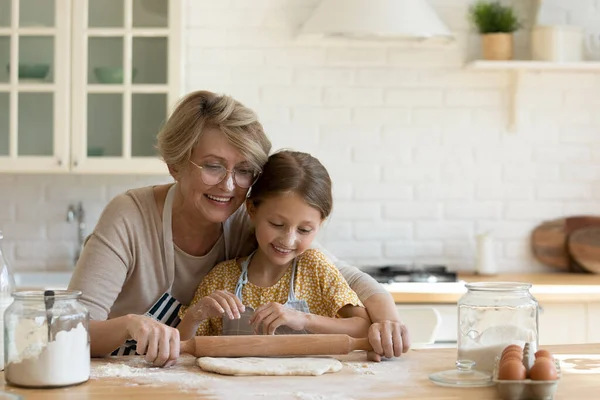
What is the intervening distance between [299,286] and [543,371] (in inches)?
38.9

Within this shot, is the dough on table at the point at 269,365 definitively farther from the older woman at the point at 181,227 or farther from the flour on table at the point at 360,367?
the older woman at the point at 181,227

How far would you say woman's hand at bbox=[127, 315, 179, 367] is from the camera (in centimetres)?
198

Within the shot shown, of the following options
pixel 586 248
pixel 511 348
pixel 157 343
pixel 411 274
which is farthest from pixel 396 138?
pixel 511 348

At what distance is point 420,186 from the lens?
183 inches

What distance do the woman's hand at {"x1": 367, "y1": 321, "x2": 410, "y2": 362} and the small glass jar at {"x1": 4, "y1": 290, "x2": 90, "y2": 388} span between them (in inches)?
25.7

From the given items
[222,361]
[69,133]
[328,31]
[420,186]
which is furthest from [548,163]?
[222,361]

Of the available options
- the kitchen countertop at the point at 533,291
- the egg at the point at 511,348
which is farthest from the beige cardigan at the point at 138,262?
the kitchen countertop at the point at 533,291

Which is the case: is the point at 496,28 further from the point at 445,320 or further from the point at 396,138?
the point at 445,320

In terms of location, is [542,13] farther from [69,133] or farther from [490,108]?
[69,133]

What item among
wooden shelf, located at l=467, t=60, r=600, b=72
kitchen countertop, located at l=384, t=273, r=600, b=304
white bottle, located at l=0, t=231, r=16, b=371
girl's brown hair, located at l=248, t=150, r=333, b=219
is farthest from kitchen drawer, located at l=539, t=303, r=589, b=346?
white bottle, located at l=0, t=231, r=16, b=371

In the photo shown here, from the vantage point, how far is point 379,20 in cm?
392

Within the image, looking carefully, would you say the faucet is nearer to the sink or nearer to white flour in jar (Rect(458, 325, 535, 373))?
the sink

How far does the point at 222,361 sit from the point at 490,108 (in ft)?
9.84

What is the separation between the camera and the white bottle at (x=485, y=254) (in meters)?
4.46
